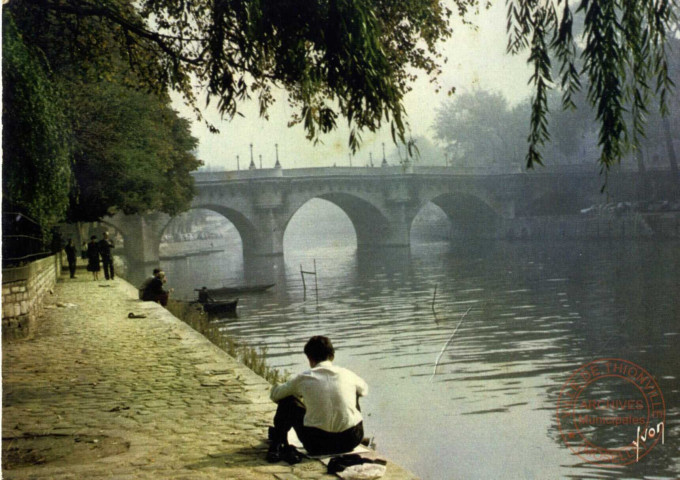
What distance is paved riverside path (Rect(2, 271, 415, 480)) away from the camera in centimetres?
554

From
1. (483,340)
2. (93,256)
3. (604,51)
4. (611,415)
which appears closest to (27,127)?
(604,51)

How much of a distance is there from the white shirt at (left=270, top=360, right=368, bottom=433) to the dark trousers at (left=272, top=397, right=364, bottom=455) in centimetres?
5

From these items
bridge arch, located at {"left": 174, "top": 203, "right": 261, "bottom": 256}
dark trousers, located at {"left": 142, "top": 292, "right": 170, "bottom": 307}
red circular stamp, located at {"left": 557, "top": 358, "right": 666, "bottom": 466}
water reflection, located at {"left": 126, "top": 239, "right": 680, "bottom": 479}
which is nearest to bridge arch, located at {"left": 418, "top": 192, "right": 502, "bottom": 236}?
bridge arch, located at {"left": 174, "top": 203, "right": 261, "bottom": 256}

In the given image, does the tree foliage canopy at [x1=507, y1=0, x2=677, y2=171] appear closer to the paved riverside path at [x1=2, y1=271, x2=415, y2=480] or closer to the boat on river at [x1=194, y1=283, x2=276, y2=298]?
the paved riverside path at [x1=2, y1=271, x2=415, y2=480]

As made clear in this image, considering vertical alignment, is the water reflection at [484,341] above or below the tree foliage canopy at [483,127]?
below

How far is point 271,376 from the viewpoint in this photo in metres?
12.0

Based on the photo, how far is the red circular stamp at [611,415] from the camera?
9.24 metres

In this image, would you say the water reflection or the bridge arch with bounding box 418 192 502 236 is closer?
the water reflection

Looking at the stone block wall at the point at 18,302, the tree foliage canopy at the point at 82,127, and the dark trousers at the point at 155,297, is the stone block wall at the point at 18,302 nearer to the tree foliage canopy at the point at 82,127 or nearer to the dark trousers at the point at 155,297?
the tree foliage canopy at the point at 82,127

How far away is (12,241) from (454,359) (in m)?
8.69

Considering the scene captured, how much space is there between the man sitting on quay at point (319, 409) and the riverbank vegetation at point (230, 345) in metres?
5.25

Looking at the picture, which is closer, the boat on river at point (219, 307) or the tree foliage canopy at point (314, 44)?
the tree foliage canopy at point (314, 44)

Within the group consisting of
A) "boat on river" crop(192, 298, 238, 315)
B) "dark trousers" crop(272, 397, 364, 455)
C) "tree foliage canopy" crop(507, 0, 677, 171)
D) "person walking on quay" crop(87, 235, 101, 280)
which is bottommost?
"boat on river" crop(192, 298, 238, 315)

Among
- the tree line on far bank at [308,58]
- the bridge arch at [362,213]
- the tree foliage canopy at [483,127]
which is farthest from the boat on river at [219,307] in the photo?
the tree foliage canopy at [483,127]
